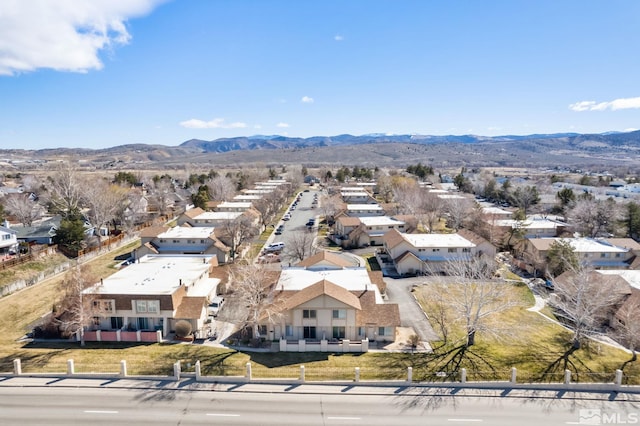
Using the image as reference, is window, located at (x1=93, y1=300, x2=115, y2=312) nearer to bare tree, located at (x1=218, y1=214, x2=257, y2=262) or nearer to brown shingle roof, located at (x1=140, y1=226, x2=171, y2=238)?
bare tree, located at (x1=218, y1=214, x2=257, y2=262)

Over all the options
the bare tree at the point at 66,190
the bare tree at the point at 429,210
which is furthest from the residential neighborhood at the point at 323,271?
the bare tree at the point at 66,190

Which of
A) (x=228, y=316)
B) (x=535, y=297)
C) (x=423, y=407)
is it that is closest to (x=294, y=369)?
(x=423, y=407)

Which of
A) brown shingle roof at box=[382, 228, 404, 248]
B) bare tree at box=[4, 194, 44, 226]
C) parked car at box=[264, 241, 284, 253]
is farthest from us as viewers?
bare tree at box=[4, 194, 44, 226]

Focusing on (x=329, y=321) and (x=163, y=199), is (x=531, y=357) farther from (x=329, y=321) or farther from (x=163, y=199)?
(x=163, y=199)

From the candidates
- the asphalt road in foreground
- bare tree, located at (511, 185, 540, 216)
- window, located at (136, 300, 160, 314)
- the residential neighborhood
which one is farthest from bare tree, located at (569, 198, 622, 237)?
window, located at (136, 300, 160, 314)

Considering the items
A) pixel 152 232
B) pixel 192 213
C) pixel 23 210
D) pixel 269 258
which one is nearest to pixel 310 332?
pixel 269 258

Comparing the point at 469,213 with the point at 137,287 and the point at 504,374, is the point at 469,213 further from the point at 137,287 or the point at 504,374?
the point at 137,287

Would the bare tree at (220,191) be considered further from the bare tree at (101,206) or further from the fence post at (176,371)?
the fence post at (176,371)
